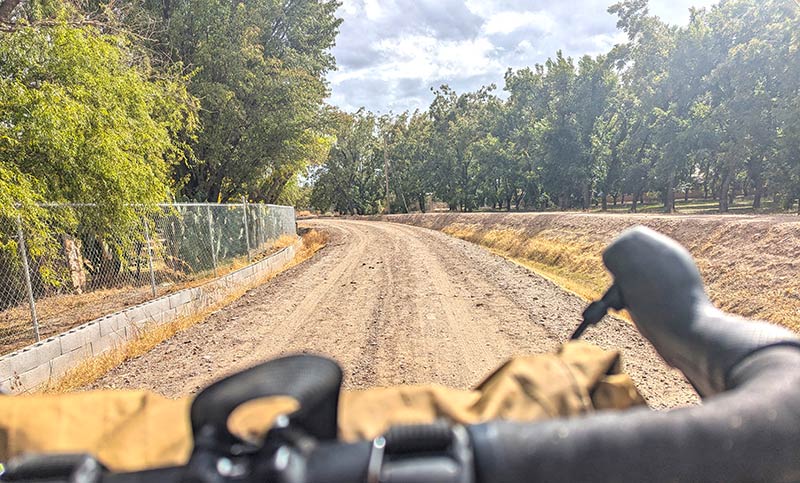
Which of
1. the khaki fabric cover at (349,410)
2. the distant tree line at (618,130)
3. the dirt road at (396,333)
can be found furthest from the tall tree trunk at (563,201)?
the khaki fabric cover at (349,410)

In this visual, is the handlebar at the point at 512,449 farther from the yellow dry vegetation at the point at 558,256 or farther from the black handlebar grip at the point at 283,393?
the yellow dry vegetation at the point at 558,256

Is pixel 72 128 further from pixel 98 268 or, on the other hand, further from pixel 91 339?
pixel 98 268

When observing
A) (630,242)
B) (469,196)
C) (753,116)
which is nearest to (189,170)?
(630,242)

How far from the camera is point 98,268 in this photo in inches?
358

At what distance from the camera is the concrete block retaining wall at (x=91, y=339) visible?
5.60 m

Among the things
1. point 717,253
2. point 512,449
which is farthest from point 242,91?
point 512,449

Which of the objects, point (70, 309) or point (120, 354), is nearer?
point (120, 354)

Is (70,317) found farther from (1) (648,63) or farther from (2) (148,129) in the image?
(1) (648,63)

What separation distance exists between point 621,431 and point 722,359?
451mm

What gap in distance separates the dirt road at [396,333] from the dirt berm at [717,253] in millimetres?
2724

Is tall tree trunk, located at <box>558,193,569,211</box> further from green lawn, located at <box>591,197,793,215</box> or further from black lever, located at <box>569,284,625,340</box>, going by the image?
black lever, located at <box>569,284,625,340</box>

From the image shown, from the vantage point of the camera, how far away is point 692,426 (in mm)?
800

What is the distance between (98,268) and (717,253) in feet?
47.9

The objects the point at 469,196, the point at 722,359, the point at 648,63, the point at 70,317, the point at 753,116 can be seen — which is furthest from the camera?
the point at 469,196
